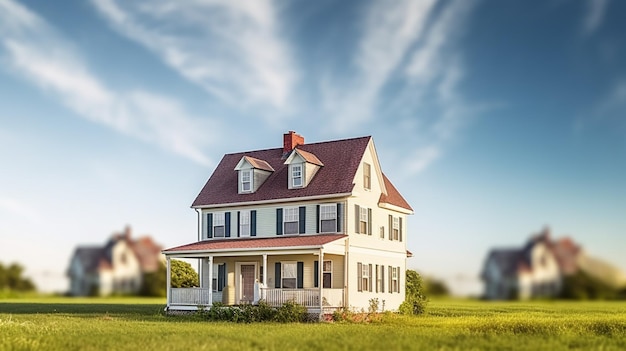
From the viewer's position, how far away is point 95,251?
14.8m

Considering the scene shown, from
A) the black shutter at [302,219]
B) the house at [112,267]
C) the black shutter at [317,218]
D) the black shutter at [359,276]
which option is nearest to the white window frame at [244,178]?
the black shutter at [302,219]

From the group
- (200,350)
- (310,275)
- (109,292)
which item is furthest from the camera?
(310,275)

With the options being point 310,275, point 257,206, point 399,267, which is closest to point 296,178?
point 257,206

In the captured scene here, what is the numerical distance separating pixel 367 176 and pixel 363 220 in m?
2.64

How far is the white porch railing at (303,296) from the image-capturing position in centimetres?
3538

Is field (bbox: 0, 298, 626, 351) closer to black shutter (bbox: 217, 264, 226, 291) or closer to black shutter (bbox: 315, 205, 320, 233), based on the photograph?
black shutter (bbox: 315, 205, 320, 233)

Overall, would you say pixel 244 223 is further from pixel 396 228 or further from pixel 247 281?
pixel 396 228

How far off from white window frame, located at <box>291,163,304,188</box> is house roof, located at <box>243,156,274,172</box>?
2727 millimetres

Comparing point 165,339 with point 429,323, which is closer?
point 165,339

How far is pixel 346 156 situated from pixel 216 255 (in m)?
9.23

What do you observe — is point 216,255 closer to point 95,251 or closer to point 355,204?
point 355,204

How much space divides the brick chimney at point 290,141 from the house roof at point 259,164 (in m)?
1.65

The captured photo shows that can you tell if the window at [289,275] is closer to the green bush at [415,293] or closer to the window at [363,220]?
the window at [363,220]

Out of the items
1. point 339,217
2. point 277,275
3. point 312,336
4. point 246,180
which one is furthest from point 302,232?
point 312,336
